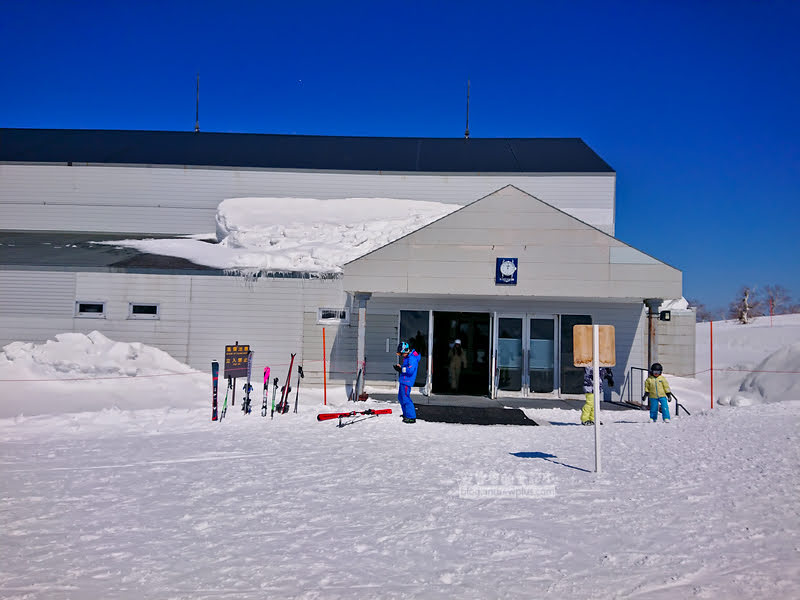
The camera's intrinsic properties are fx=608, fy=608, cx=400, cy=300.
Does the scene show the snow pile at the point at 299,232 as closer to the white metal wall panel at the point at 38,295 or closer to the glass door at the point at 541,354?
the white metal wall panel at the point at 38,295

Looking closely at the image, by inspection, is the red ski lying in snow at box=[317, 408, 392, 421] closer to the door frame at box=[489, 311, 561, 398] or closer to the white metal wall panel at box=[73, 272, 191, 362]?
the door frame at box=[489, 311, 561, 398]

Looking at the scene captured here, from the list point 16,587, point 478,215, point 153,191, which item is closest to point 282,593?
point 16,587

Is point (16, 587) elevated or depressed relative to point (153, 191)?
depressed

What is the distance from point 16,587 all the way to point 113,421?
7.49 metres

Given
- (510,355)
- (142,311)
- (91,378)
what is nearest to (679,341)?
(510,355)

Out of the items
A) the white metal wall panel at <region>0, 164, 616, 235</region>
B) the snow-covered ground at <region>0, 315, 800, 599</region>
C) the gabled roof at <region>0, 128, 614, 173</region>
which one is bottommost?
the snow-covered ground at <region>0, 315, 800, 599</region>

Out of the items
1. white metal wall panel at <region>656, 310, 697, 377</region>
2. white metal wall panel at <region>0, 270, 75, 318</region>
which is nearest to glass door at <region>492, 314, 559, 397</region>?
white metal wall panel at <region>656, 310, 697, 377</region>

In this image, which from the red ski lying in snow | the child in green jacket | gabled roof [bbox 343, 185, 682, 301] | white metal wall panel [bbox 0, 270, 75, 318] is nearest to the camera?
the red ski lying in snow

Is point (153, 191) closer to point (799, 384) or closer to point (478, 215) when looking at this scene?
point (478, 215)

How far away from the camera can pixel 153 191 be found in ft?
78.2

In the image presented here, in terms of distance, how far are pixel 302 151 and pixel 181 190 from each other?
5508mm

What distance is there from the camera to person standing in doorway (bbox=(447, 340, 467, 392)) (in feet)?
52.1

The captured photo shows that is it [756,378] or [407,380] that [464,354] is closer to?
[407,380]

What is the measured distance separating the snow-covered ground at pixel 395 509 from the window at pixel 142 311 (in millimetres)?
5872
